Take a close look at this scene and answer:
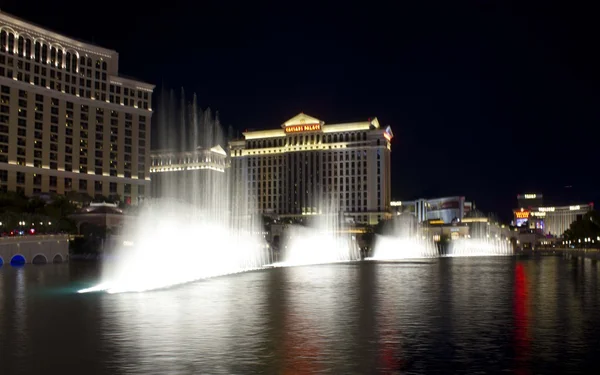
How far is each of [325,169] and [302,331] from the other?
13531cm

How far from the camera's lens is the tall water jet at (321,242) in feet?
277

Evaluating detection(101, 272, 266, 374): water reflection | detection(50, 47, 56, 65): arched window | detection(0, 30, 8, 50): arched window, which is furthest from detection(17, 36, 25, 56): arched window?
detection(101, 272, 266, 374): water reflection

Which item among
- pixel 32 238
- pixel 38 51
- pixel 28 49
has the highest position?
pixel 38 51

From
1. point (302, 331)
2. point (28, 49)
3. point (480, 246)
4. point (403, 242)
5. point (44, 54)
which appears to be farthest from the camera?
point (480, 246)

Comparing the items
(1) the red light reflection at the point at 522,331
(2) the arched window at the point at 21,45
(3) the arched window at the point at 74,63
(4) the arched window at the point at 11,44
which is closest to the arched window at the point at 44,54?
(2) the arched window at the point at 21,45

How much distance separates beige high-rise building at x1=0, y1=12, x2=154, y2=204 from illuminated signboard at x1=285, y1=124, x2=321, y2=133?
1397 inches

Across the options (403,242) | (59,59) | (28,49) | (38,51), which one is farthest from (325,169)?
(28,49)

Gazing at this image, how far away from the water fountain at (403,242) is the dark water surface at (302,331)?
7440 cm

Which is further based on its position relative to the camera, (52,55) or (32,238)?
(52,55)

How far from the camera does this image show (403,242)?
123625mm

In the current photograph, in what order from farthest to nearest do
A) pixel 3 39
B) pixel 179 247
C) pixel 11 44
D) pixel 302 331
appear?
pixel 11 44 < pixel 3 39 < pixel 179 247 < pixel 302 331

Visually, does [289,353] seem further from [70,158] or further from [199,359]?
[70,158]

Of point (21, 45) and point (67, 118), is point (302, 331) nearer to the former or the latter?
point (21, 45)

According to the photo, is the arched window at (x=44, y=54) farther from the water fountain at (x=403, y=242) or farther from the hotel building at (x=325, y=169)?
the water fountain at (x=403, y=242)
